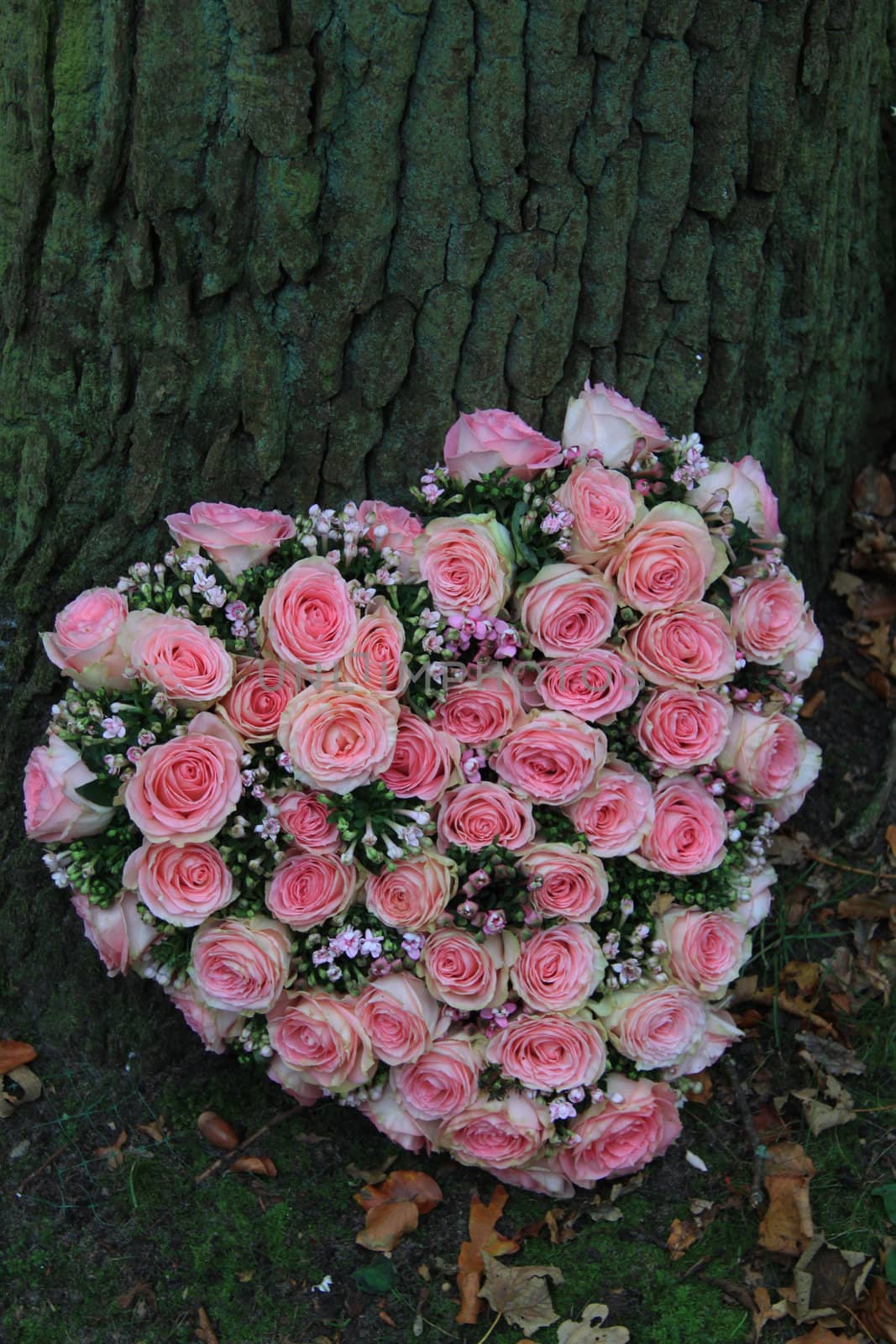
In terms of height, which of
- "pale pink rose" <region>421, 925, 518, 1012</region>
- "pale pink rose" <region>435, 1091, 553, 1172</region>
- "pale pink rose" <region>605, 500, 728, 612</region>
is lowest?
"pale pink rose" <region>435, 1091, 553, 1172</region>

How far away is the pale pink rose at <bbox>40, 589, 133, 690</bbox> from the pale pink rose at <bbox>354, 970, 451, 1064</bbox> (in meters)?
0.79

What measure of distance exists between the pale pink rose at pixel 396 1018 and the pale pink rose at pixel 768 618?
1.01 metres

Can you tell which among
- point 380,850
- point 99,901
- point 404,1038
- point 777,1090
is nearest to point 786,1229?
point 777,1090

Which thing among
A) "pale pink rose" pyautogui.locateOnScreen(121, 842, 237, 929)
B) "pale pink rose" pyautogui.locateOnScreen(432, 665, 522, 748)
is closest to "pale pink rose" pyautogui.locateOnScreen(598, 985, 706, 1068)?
"pale pink rose" pyautogui.locateOnScreen(432, 665, 522, 748)

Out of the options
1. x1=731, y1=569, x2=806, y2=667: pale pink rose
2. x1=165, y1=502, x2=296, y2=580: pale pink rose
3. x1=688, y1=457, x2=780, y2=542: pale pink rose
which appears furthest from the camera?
x1=688, y1=457, x2=780, y2=542: pale pink rose

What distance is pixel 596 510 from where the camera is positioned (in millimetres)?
2406

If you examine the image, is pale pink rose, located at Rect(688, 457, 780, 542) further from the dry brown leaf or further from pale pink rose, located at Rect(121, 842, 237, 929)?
the dry brown leaf

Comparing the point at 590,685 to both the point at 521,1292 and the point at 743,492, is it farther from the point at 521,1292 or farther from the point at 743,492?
the point at 521,1292

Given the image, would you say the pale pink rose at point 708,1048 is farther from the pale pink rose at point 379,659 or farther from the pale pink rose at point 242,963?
the pale pink rose at point 379,659

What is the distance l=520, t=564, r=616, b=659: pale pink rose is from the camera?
7.71 ft

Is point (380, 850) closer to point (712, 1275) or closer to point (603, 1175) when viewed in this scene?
point (603, 1175)

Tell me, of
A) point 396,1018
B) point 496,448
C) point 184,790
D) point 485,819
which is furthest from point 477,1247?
point 496,448

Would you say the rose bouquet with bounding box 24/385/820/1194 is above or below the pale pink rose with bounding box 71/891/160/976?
above

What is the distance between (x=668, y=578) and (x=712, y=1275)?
54.5 inches
